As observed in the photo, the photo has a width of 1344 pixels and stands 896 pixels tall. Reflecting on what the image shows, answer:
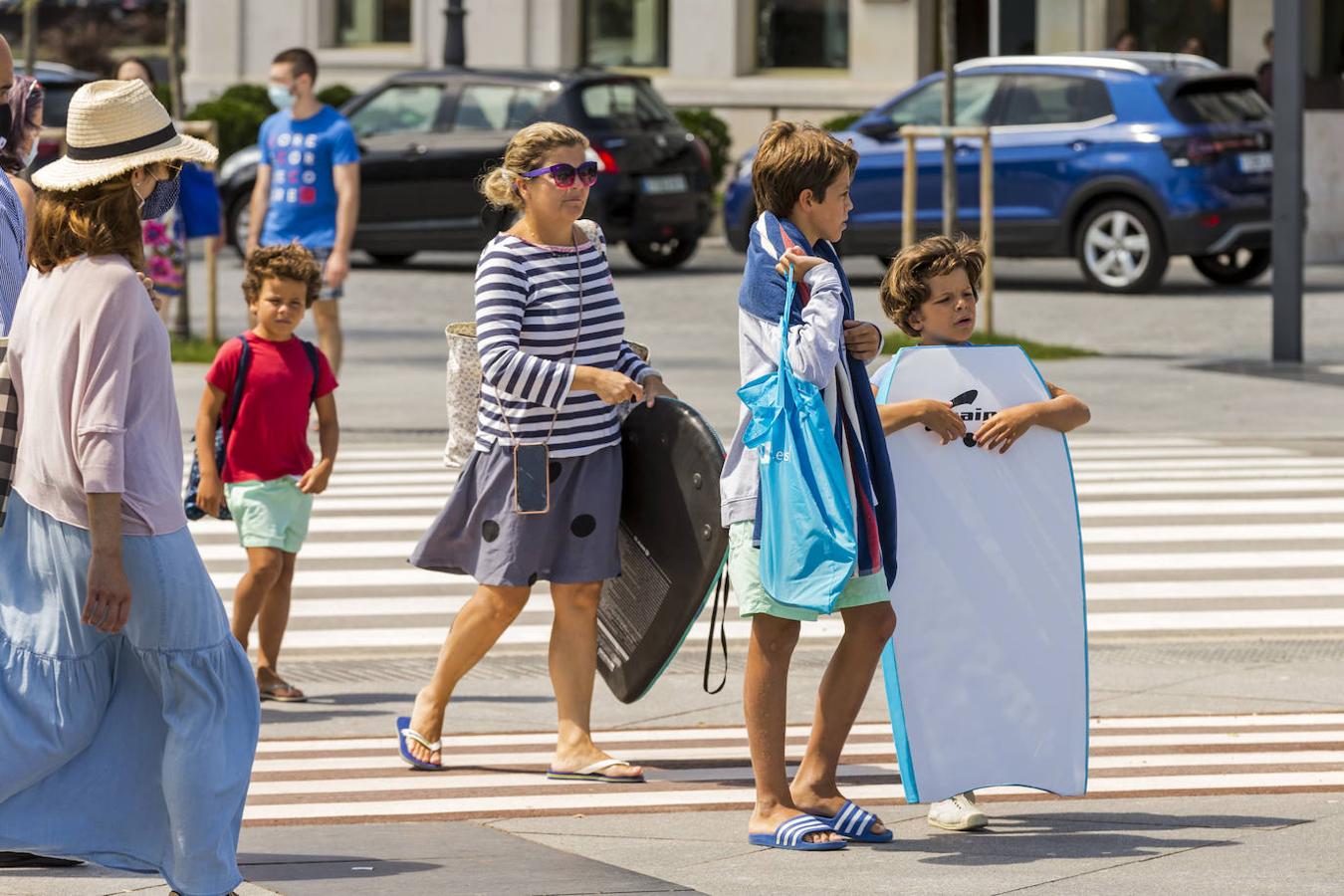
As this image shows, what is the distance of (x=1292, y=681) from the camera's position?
25.6ft

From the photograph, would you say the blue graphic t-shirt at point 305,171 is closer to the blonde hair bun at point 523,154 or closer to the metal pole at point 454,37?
the blonde hair bun at point 523,154

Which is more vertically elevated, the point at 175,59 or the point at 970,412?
the point at 175,59

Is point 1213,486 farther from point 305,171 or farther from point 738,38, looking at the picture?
point 738,38

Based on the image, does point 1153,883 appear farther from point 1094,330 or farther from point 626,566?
point 1094,330

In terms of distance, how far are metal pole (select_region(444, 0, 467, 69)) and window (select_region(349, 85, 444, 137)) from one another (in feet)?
13.9

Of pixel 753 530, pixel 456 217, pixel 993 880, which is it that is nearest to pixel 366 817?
pixel 753 530

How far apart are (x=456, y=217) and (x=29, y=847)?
61.6 feet

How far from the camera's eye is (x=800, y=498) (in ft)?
18.1

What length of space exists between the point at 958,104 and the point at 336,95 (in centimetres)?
1010

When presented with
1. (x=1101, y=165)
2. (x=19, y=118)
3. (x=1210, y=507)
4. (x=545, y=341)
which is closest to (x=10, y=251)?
(x=19, y=118)

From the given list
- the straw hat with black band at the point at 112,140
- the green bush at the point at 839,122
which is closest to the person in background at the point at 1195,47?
the green bush at the point at 839,122

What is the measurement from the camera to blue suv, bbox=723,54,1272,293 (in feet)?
68.2

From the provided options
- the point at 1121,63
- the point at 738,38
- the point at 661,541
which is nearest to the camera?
the point at 661,541

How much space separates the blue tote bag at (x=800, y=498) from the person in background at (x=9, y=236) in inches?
63.7
